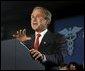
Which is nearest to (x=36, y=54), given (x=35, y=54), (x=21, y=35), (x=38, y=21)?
(x=35, y=54)

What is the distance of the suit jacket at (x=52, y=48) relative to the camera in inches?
209

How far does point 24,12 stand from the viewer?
5320 mm

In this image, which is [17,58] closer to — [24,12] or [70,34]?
[24,12]

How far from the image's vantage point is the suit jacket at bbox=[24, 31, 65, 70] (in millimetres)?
5297

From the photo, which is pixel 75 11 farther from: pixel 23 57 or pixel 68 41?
pixel 23 57

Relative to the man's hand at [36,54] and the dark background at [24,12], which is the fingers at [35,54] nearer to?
the man's hand at [36,54]

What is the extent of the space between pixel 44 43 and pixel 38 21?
289mm

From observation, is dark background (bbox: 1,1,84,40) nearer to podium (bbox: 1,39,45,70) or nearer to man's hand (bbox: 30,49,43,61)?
podium (bbox: 1,39,45,70)

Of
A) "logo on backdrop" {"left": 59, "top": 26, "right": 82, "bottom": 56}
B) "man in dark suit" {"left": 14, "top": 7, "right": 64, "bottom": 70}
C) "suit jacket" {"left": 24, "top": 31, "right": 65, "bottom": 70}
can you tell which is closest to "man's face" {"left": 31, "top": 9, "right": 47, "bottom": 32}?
"man in dark suit" {"left": 14, "top": 7, "right": 64, "bottom": 70}

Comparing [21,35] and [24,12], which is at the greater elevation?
[24,12]

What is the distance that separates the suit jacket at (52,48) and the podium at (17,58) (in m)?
0.10

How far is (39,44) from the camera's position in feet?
17.6

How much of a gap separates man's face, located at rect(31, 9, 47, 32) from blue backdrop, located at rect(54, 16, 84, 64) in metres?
0.17

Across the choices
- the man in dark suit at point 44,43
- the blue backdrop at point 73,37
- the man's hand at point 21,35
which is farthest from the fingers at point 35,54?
the blue backdrop at point 73,37
